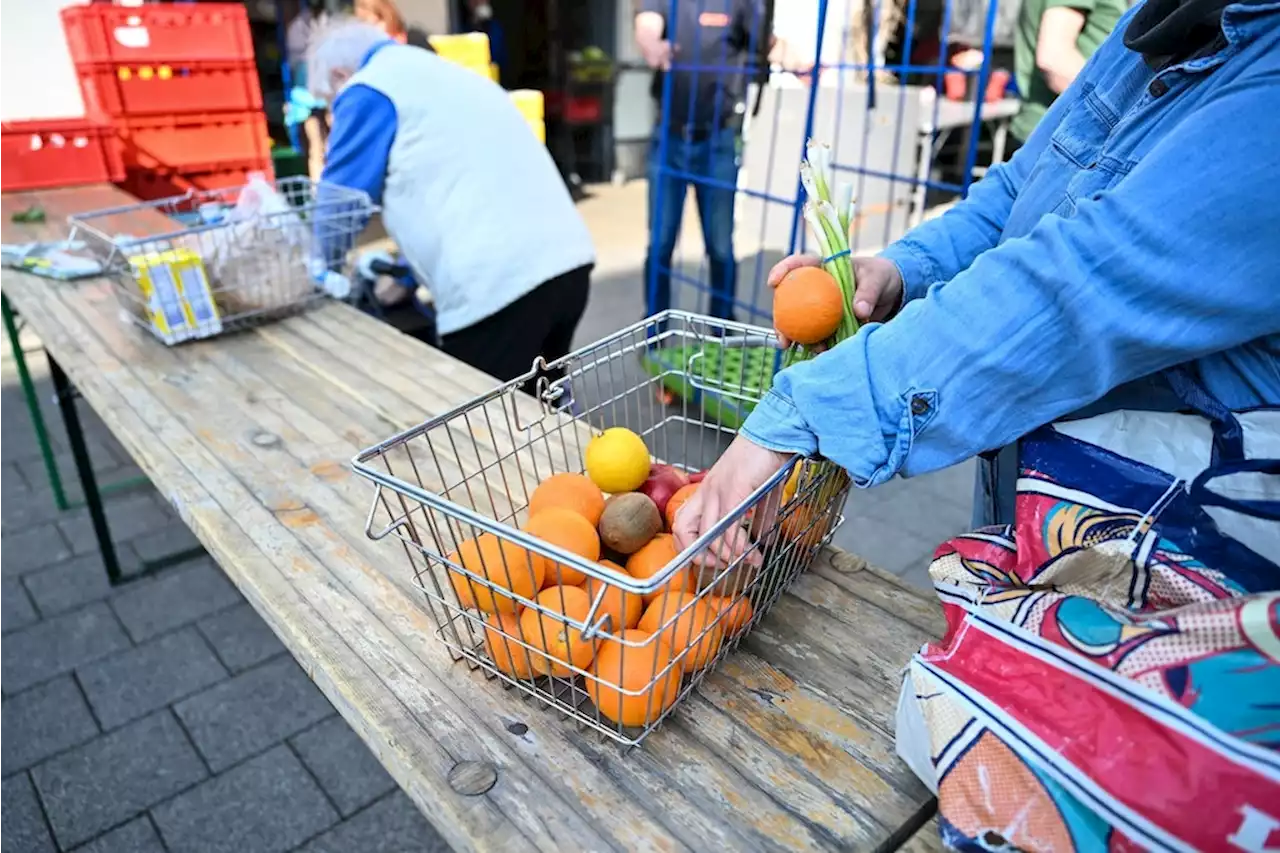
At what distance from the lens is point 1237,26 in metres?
0.73

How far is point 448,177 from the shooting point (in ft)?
8.02

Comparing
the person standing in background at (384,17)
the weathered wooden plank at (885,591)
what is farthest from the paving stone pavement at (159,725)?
the person standing in background at (384,17)

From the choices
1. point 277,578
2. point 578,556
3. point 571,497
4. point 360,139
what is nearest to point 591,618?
point 578,556

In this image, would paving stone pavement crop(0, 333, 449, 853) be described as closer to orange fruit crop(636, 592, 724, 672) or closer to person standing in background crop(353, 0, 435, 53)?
orange fruit crop(636, 592, 724, 672)

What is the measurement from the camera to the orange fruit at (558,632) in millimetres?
882

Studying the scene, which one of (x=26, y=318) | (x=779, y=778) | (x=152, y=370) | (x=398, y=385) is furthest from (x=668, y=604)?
(x=26, y=318)

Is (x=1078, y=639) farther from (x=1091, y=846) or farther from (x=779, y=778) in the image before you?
(x=779, y=778)

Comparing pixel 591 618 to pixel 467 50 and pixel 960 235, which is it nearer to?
pixel 960 235

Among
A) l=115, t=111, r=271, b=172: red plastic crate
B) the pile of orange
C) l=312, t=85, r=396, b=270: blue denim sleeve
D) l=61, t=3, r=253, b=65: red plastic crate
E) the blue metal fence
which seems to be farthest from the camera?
l=115, t=111, r=271, b=172: red plastic crate

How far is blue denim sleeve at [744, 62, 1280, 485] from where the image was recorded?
69cm

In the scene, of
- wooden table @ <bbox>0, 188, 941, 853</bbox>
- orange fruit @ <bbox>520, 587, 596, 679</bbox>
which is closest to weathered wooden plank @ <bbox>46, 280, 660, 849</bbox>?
wooden table @ <bbox>0, 188, 941, 853</bbox>

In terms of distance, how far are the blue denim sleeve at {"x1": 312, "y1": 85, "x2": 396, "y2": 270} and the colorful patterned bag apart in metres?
2.04

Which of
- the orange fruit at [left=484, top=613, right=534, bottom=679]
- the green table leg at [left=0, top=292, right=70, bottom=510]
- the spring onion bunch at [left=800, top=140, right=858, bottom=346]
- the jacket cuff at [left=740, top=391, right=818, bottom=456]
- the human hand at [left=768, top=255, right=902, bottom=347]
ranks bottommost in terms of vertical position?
the green table leg at [left=0, top=292, right=70, bottom=510]

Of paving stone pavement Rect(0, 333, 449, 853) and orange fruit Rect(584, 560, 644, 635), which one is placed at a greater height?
orange fruit Rect(584, 560, 644, 635)
